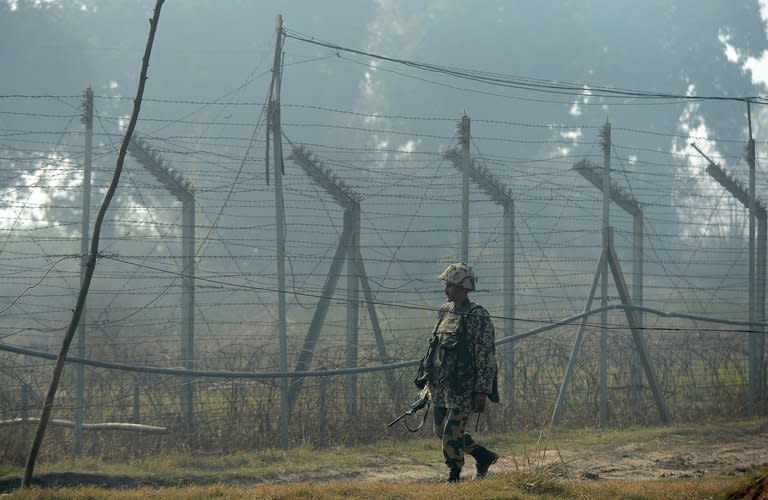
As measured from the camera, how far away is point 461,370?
25.3ft

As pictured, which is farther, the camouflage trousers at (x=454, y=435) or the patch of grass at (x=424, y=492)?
the camouflage trousers at (x=454, y=435)

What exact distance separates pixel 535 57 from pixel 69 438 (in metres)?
40.3

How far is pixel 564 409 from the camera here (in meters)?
12.0

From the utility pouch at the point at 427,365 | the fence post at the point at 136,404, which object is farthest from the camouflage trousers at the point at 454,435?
the fence post at the point at 136,404

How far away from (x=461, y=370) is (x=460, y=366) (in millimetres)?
33

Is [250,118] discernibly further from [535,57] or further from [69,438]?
[69,438]

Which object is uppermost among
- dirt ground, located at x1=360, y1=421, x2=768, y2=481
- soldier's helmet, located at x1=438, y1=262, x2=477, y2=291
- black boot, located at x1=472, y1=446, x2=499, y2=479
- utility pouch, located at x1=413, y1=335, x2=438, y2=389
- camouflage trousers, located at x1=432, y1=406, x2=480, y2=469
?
soldier's helmet, located at x1=438, y1=262, x2=477, y2=291

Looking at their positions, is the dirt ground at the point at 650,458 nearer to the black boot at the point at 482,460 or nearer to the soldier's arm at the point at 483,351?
the black boot at the point at 482,460

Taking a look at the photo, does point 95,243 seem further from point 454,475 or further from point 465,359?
point 454,475

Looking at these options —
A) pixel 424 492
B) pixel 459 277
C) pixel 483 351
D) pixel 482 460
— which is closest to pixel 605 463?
pixel 482 460

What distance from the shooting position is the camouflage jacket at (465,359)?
7.68 metres

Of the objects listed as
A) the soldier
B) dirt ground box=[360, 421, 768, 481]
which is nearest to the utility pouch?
the soldier

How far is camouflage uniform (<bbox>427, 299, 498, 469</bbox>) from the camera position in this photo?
25.2 feet

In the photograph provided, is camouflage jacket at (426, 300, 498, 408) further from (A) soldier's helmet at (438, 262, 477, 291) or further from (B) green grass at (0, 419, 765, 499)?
(B) green grass at (0, 419, 765, 499)
